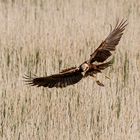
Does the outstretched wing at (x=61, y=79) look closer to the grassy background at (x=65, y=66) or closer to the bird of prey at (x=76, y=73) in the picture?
the bird of prey at (x=76, y=73)

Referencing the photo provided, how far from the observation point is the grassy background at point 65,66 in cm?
393

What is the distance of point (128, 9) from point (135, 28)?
1.04m

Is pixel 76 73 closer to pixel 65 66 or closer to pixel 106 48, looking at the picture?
pixel 106 48

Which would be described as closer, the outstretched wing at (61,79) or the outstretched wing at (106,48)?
the outstretched wing at (61,79)

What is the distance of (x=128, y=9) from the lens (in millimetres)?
7426

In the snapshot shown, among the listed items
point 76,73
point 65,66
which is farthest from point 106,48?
point 65,66

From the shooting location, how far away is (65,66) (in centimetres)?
520

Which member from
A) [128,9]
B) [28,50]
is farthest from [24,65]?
[128,9]

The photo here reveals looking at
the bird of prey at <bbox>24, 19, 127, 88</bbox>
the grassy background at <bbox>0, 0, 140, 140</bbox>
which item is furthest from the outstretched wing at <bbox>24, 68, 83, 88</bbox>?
the grassy background at <bbox>0, 0, 140, 140</bbox>

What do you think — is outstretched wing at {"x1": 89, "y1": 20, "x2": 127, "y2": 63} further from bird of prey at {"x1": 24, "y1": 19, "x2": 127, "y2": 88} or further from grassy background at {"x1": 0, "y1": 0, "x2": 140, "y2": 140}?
grassy background at {"x1": 0, "y1": 0, "x2": 140, "y2": 140}

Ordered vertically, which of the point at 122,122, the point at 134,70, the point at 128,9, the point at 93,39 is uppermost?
the point at 128,9

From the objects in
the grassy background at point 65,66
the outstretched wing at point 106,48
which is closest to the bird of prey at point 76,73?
the outstretched wing at point 106,48

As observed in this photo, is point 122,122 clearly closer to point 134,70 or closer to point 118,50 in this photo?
point 134,70

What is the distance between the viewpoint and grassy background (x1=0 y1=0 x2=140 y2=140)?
393cm
